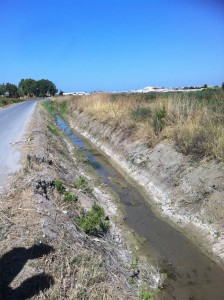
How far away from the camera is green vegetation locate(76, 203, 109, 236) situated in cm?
597

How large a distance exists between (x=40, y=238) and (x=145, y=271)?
6.77 ft

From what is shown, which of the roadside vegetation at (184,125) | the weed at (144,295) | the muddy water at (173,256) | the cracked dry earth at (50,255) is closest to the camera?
the cracked dry earth at (50,255)

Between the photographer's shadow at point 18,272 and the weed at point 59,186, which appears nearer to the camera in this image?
the photographer's shadow at point 18,272

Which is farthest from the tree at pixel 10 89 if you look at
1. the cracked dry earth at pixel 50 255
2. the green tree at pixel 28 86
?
the cracked dry earth at pixel 50 255

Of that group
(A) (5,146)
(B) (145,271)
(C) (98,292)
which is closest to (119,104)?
(A) (5,146)

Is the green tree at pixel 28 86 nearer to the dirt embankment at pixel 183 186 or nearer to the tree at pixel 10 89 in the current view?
the tree at pixel 10 89

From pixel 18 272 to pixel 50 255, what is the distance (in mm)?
510

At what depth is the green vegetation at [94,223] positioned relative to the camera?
235 inches

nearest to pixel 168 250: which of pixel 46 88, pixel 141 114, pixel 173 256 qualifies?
pixel 173 256

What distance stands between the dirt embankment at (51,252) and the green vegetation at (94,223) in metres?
0.18

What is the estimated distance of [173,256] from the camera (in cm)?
643

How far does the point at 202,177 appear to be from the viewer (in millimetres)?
8305

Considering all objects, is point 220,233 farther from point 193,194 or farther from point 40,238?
point 40,238

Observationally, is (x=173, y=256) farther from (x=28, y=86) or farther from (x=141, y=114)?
(x=28, y=86)
